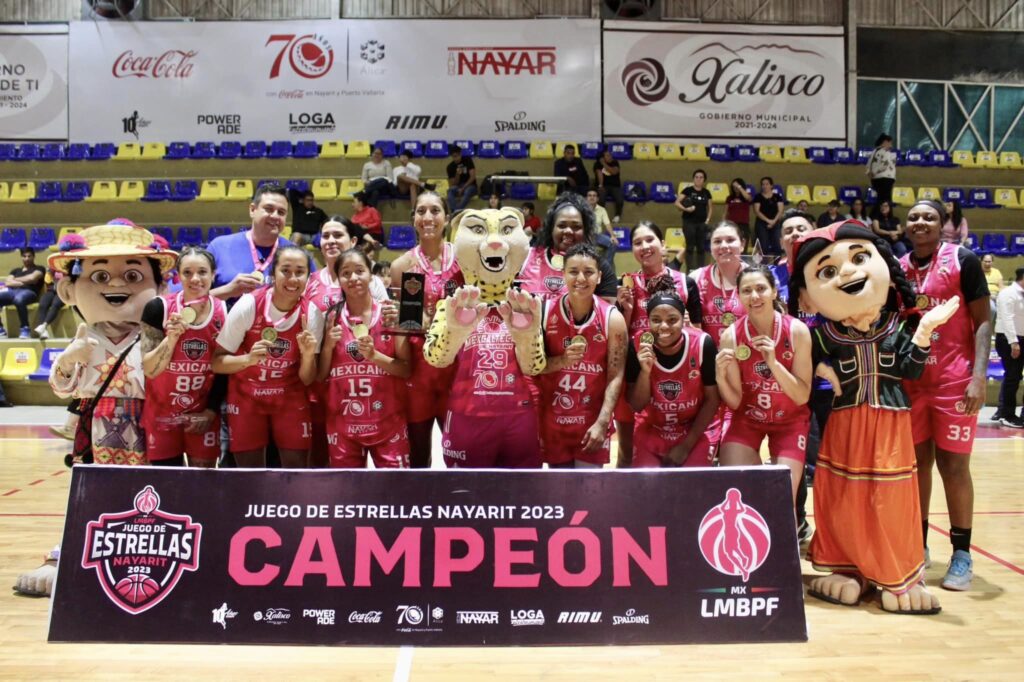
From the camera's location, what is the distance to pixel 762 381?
140 inches

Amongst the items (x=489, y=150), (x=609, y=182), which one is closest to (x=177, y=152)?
(x=489, y=150)

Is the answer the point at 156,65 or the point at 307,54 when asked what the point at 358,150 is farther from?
the point at 156,65

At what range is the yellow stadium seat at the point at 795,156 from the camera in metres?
14.4

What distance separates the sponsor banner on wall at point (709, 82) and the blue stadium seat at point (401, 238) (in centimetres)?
465

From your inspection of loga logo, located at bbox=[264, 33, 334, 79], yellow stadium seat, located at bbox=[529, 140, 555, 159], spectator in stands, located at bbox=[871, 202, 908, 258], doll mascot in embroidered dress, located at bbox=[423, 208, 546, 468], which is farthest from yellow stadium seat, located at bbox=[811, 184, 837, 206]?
doll mascot in embroidered dress, located at bbox=[423, 208, 546, 468]

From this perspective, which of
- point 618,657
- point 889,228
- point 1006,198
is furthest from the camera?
point 1006,198

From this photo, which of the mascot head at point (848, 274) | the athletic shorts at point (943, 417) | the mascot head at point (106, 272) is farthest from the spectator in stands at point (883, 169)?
the mascot head at point (106, 272)

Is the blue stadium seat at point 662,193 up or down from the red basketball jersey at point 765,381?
up

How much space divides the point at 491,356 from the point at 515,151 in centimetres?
1145

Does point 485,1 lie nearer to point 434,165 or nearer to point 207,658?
point 434,165

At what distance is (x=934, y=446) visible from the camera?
12.3 feet

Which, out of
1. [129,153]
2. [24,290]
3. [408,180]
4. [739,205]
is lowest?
[24,290]

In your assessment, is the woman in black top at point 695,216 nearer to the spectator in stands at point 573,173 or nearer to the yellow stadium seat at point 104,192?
the spectator in stands at point 573,173

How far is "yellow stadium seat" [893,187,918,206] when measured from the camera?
1392 cm
